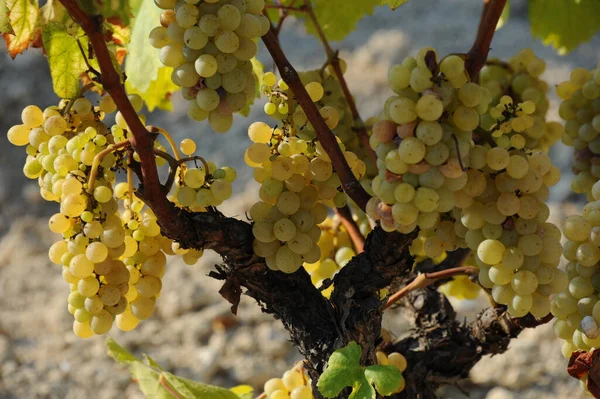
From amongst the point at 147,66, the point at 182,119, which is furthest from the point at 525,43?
the point at 147,66

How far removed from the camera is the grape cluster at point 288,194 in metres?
0.64

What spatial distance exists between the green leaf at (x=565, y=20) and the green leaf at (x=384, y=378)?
0.63 meters

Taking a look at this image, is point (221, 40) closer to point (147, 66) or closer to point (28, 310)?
point (147, 66)

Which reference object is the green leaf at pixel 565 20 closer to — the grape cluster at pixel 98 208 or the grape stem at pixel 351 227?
the grape stem at pixel 351 227

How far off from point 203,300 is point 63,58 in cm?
110

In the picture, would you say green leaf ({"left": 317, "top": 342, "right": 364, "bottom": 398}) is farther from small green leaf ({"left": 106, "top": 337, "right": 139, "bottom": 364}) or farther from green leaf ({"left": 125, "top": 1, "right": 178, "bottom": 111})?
green leaf ({"left": 125, "top": 1, "right": 178, "bottom": 111})

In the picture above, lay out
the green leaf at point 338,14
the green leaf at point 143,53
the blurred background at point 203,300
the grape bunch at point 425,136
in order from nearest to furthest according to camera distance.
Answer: the grape bunch at point 425,136
the green leaf at point 143,53
the green leaf at point 338,14
the blurred background at point 203,300

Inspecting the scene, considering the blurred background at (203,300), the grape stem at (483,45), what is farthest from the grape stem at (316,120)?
the blurred background at (203,300)

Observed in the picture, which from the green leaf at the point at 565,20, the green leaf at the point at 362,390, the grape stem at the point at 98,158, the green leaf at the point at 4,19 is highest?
the green leaf at the point at 565,20

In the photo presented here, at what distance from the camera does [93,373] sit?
59.7 inches

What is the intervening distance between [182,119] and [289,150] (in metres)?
1.70

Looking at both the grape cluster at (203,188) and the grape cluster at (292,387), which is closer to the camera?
the grape cluster at (203,188)

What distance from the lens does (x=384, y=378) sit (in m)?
0.64

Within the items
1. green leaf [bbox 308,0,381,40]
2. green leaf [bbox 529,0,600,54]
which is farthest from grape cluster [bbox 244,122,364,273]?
green leaf [bbox 529,0,600,54]
